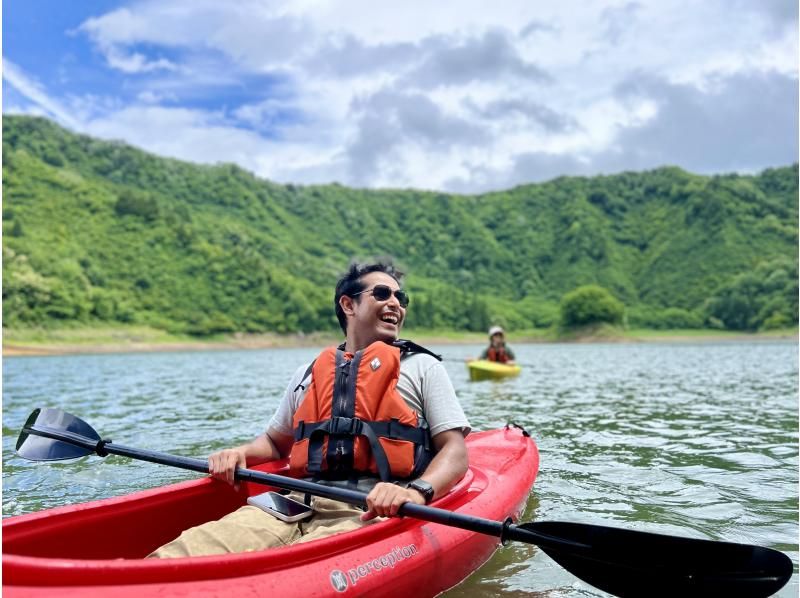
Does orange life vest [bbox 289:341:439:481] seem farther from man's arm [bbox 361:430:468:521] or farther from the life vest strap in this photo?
man's arm [bbox 361:430:468:521]

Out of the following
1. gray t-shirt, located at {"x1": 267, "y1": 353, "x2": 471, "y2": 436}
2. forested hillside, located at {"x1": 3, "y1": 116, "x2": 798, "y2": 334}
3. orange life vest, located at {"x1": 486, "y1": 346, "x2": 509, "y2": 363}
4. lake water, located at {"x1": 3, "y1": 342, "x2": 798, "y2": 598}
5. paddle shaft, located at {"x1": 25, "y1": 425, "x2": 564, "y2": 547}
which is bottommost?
lake water, located at {"x1": 3, "y1": 342, "x2": 798, "y2": 598}

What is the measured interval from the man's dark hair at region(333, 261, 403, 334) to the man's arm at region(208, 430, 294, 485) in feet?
2.60

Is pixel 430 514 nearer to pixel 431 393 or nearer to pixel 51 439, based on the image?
pixel 431 393

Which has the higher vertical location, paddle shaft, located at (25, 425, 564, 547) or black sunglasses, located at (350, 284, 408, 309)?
black sunglasses, located at (350, 284, 408, 309)

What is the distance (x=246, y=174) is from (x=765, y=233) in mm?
77939

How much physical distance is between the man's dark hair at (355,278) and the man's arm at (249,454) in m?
0.79

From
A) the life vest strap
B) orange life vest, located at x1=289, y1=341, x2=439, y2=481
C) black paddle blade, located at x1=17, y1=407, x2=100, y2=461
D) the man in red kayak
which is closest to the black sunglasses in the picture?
the man in red kayak

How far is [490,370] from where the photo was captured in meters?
18.0

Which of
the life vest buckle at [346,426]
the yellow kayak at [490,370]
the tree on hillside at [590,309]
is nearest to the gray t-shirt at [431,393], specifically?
the life vest buckle at [346,426]

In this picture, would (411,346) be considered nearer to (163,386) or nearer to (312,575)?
(312,575)

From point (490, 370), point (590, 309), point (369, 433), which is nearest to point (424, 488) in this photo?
point (369, 433)

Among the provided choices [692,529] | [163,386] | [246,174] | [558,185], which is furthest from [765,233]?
[692,529]

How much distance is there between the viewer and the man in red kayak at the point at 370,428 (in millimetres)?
3340

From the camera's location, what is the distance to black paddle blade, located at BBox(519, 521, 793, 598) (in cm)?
276
